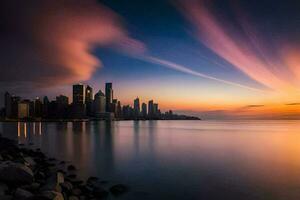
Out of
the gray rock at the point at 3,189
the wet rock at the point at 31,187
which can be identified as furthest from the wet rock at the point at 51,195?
the wet rock at the point at 31,187

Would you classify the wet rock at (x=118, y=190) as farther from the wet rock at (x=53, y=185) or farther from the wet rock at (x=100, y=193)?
the wet rock at (x=53, y=185)

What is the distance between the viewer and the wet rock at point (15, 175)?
1406 centimetres

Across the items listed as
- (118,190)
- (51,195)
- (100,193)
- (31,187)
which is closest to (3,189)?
(31,187)

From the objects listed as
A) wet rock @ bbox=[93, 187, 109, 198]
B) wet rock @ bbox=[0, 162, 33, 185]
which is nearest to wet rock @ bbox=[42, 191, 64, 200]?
wet rock @ bbox=[0, 162, 33, 185]

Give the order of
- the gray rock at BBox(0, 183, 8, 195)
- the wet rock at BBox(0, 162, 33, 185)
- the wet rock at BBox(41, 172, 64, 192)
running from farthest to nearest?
the wet rock at BBox(0, 162, 33, 185) → the wet rock at BBox(41, 172, 64, 192) → the gray rock at BBox(0, 183, 8, 195)

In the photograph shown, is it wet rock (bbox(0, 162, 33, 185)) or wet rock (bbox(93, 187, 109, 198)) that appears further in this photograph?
wet rock (bbox(93, 187, 109, 198))

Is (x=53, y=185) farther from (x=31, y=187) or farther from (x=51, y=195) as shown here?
(x=51, y=195)

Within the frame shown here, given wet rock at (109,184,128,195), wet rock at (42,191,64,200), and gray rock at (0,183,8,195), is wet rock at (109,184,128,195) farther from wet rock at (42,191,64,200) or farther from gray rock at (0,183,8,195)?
gray rock at (0,183,8,195)

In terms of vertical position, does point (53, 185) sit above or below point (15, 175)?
below

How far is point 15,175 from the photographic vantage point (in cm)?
1432

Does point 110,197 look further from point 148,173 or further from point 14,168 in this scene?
point 148,173

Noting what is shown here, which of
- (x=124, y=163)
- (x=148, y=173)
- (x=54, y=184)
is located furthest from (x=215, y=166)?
(x=54, y=184)

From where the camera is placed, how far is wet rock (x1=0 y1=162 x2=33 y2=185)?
46.1 feet

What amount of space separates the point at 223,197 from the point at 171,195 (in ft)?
→ 11.0
